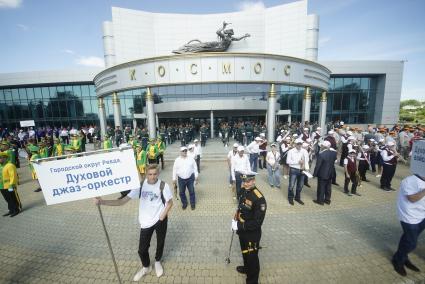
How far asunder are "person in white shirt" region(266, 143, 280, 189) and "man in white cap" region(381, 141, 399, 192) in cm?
396

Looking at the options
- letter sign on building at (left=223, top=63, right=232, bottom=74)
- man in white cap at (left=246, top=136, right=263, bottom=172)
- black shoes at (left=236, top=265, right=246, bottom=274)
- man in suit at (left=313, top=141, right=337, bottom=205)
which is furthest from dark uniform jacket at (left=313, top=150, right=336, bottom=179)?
letter sign on building at (left=223, top=63, right=232, bottom=74)

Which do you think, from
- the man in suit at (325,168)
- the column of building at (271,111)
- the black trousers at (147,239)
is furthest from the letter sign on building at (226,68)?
the black trousers at (147,239)

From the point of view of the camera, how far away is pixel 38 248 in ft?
14.5

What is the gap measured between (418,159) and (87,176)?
5.46m

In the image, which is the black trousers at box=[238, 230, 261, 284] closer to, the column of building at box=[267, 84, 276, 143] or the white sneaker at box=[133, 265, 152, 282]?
the white sneaker at box=[133, 265, 152, 282]

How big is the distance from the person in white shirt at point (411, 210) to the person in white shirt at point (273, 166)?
4.10 metres

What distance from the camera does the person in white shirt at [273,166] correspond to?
7336 mm

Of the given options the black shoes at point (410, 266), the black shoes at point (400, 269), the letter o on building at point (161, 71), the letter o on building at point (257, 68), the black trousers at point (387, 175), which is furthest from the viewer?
the letter o on building at point (161, 71)

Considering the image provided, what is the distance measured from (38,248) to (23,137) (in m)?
21.1

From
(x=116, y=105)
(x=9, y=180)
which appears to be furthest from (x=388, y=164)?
(x=116, y=105)

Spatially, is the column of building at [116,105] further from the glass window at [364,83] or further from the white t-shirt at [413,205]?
the glass window at [364,83]

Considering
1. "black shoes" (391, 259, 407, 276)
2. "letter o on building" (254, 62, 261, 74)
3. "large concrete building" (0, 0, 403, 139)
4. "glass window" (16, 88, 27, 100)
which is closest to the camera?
"black shoes" (391, 259, 407, 276)

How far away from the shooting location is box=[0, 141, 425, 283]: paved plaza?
3.49 m

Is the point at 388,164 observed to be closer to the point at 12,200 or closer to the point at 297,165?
the point at 297,165
